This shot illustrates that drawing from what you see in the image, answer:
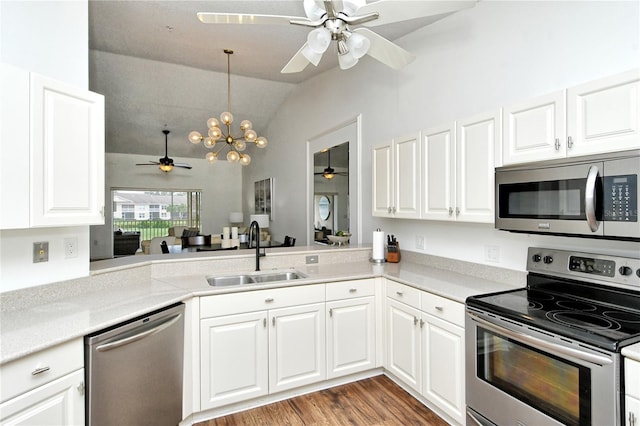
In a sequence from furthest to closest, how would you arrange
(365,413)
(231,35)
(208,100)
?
(208,100) → (231,35) → (365,413)

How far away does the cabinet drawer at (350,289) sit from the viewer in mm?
A: 2553

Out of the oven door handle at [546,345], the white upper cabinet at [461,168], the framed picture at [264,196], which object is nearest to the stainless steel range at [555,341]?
the oven door handle at [546,345]

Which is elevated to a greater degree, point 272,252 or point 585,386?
point 272,252

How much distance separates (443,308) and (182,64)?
4.65 meters

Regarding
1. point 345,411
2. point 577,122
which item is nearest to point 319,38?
point 577,122

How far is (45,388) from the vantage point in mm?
1379

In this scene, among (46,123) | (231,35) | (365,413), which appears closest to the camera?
(46,123)

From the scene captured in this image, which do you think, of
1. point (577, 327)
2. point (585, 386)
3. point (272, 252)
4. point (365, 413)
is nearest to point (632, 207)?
point (577, 327)

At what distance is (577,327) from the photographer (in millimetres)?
1411

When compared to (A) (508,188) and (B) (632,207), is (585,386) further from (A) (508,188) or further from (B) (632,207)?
(A) (508,188)

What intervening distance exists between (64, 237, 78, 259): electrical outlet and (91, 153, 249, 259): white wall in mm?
7526

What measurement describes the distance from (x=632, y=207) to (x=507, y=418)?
3.74 feet

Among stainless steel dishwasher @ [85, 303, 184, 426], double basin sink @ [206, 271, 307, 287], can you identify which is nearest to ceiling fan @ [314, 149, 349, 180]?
double basin sink @ [206, 271, 307, 287]

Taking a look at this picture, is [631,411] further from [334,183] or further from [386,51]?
[334,183]
